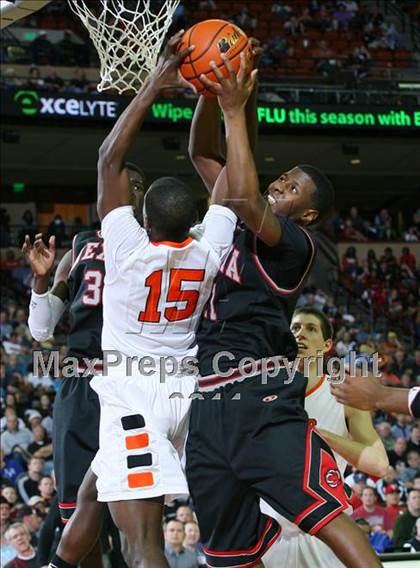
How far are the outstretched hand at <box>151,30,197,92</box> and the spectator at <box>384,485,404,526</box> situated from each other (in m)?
Result: 6.81

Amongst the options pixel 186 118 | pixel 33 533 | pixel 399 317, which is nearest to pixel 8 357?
pixel 33 533

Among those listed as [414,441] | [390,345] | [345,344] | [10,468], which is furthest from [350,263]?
[10,468]

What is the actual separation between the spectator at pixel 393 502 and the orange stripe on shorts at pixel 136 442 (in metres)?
6.43

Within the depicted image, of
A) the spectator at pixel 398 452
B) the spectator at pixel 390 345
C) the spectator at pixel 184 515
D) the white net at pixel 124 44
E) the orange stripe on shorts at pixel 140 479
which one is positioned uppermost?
the white net at pixel 124 44

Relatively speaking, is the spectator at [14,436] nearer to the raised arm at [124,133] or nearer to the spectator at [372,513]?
the spectator at [372,513]

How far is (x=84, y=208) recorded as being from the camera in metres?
22.8

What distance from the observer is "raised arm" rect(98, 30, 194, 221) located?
11.8ft

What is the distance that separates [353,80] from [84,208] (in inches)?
301

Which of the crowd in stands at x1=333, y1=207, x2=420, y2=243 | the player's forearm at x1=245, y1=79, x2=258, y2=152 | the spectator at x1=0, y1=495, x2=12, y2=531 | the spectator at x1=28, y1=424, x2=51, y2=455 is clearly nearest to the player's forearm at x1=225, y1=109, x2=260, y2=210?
the player's forearm at x1=245, y1=79, x2=258, y2=152

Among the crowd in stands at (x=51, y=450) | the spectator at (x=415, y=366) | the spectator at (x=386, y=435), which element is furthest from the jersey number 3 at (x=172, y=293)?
the spectator at (x=415, y=366)

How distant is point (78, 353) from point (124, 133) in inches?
47.8

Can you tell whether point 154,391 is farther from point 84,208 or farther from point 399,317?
point 84,208

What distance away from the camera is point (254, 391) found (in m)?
3.65

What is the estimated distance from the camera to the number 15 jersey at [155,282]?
143 inches
